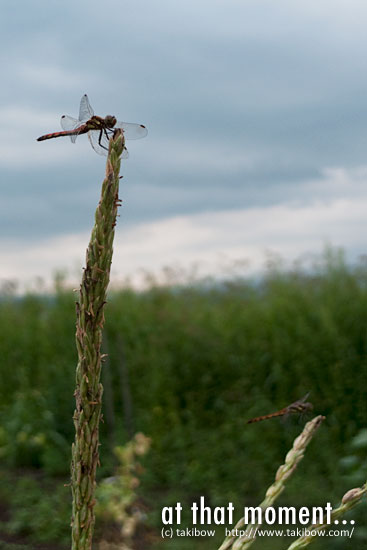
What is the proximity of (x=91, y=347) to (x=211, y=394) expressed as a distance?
219 inches

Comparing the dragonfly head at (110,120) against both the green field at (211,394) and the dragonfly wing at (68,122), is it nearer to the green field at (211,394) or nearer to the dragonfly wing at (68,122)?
the dragonfly wing at (68,122)

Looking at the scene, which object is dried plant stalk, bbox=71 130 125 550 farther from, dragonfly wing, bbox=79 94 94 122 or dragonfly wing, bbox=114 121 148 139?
dragonfly wing, bbox=79 94 94 122

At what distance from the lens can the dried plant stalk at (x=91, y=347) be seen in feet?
2.89

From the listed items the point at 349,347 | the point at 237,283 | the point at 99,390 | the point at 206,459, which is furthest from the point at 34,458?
the point at 99,390

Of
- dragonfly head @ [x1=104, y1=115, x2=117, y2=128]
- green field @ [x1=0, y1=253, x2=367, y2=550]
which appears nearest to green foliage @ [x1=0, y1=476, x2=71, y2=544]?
green field @ [x1=0, y1=253, x2=367, y2=550]

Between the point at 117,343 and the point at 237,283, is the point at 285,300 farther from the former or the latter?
the point at 117,343

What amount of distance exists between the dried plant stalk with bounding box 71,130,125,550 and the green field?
466 centimetres

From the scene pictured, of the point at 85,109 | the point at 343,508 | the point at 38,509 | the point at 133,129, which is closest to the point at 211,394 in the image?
the point at 38,509

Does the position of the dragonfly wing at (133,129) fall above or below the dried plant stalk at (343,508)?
above

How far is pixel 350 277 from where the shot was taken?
256 inches

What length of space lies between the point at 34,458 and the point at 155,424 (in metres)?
1.51

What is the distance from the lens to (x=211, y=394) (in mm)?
6328

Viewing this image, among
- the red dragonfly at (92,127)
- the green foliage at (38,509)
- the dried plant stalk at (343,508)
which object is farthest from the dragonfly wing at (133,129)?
the green foliage at (38,509)

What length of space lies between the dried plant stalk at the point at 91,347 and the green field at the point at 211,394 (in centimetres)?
466
